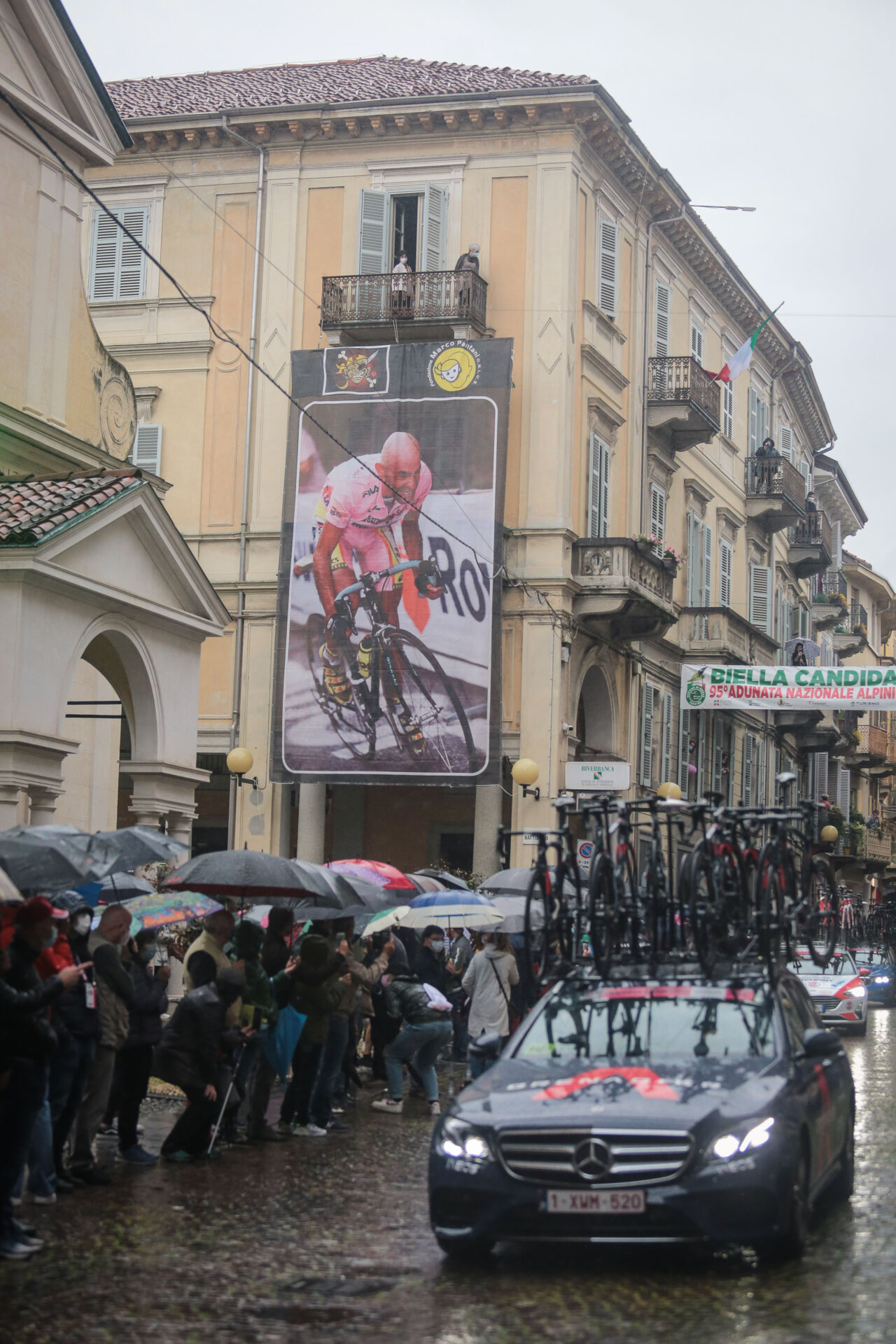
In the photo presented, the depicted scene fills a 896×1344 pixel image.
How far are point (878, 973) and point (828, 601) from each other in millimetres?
22006

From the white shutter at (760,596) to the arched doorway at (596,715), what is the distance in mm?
11665

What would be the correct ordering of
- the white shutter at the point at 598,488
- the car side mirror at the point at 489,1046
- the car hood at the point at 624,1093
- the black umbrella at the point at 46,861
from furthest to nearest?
the white shutter at the point at 598,488
the black umbrella at the point at 46,861
the car side mirror at the point at 489,1046
the car hood at the point at 624,1093

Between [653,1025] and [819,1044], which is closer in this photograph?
[819,1044]

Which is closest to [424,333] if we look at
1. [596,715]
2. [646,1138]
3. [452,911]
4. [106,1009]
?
[596,715]

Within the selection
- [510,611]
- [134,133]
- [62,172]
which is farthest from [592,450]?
[62,172]

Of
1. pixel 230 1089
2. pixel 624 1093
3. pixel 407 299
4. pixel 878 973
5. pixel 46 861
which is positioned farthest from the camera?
pixel 878 973

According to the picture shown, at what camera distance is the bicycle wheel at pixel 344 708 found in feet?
106

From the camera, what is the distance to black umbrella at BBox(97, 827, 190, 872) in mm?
13484

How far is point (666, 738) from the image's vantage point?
133ft

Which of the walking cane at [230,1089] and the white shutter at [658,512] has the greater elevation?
the white shutter at [658,512]

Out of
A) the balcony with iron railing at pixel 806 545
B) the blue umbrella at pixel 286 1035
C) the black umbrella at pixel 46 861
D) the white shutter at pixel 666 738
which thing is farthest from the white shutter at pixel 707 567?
the black umbrella at pixel 46 861

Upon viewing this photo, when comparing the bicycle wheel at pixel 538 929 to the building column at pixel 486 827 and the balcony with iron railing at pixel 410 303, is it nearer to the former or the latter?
the building column at pixel 486 827

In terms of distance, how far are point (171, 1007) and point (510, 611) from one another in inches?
476

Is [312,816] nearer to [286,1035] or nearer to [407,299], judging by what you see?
[407,299]
